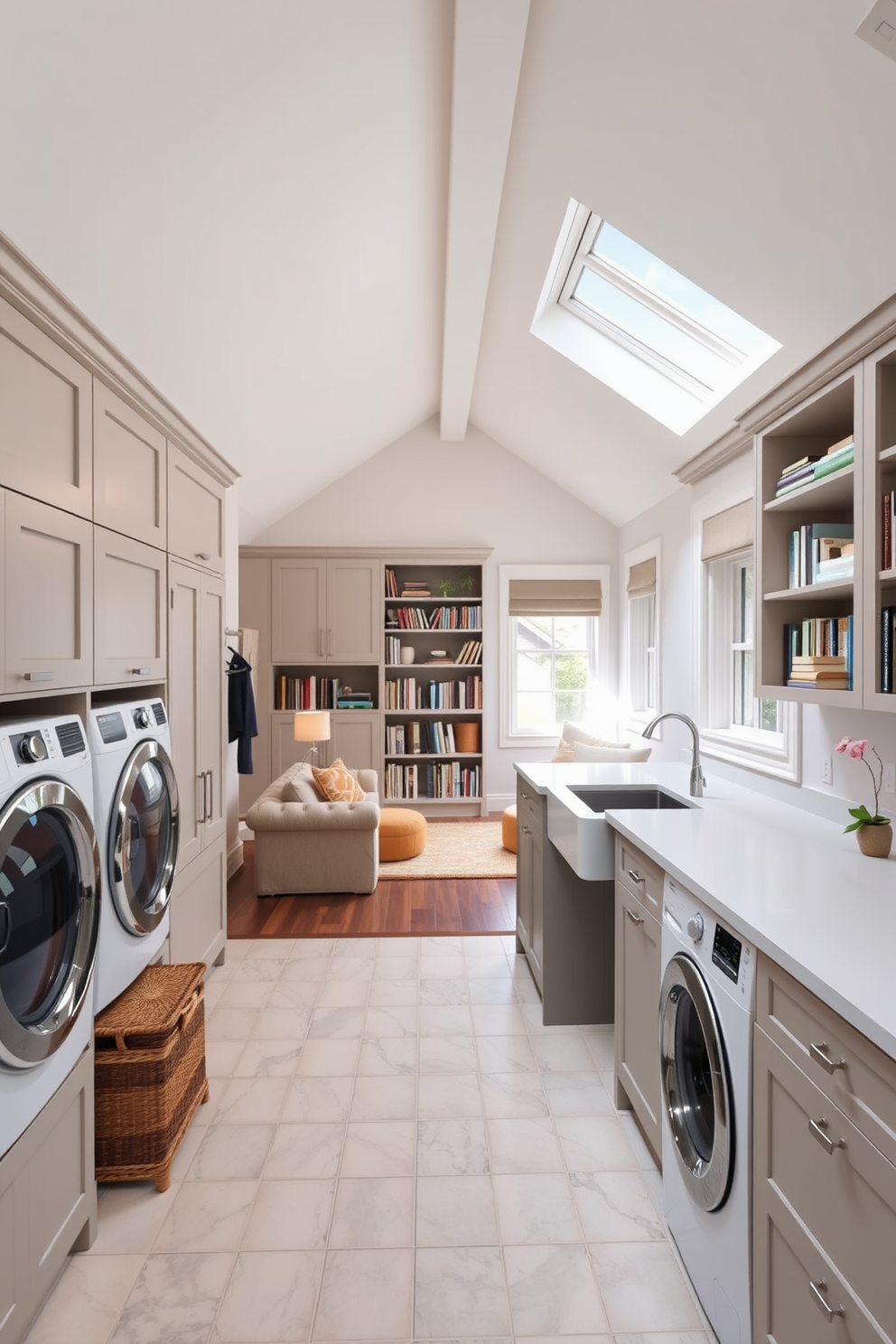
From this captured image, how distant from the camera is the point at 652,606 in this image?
5141 mm

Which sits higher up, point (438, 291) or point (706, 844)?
point (438, 291)

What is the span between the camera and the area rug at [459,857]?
436 cm

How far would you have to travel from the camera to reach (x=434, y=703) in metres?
5.84

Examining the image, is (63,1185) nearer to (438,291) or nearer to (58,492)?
(58,492)

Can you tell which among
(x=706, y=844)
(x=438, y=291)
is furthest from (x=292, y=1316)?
(x=438, y=291)

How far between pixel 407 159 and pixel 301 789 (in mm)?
3034

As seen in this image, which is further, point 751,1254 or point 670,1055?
point 670,1055

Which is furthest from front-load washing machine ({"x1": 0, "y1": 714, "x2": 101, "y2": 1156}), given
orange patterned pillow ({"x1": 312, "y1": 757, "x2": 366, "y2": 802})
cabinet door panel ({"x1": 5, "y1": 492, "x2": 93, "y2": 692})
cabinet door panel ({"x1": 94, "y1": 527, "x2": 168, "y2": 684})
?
orange patterned pillow ({"x1": 312, "y1": 757, "x2": 366, "y2": 802})

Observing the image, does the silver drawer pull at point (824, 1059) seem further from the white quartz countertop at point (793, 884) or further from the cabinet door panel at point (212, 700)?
the cabinet door panel at point (212, 700)

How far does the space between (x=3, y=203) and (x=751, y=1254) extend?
2.75m

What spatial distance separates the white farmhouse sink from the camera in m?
2.15

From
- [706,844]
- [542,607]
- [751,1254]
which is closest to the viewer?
[751,1254]

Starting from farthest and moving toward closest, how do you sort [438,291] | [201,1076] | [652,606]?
[652,606], [438,291], [201,1076]

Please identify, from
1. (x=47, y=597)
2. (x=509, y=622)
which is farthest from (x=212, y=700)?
(x=509, y=622)
